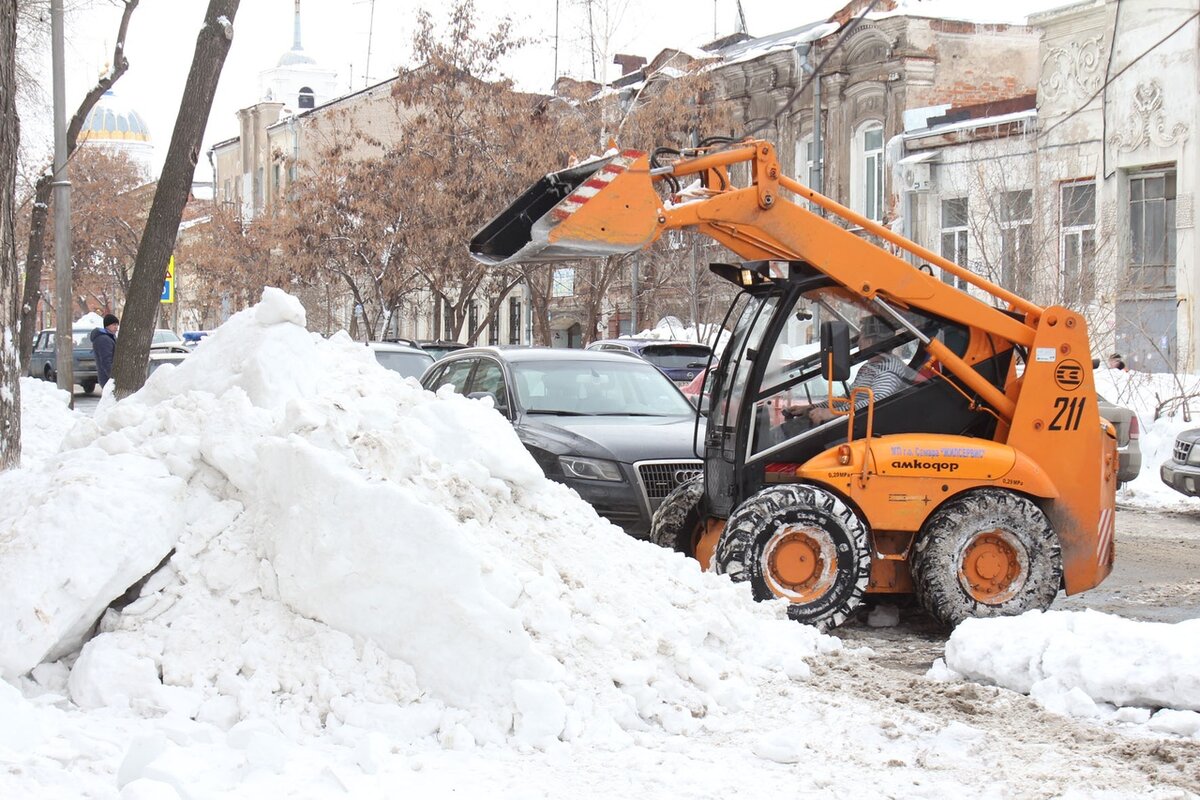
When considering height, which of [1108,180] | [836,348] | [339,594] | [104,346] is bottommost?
[339,594]

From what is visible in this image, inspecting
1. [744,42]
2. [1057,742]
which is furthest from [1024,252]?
[744,42]

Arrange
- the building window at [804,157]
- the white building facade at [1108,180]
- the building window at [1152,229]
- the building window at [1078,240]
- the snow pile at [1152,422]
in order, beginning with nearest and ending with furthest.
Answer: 1. the snow pile at [1152,422]
2. the building window at [1078,240]
3. the white building facade at [1108,180]
4. the building window at [1152,229]
5. the building window at [804,157]

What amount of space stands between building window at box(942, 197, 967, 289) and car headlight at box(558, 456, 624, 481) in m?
21.2

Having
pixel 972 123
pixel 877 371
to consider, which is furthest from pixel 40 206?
pixel 972 123

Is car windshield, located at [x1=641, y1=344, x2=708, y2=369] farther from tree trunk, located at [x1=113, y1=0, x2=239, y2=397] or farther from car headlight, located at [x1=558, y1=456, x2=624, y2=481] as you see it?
car headlight, located at [x1=558, y1=456, x2=624, y2=481]

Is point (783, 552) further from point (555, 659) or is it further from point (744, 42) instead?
point (744, 42)

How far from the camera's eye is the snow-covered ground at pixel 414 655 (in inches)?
195

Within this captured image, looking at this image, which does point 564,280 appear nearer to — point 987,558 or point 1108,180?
point 1108,180

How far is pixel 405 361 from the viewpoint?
60.7 ft

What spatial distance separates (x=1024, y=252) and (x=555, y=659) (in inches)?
762

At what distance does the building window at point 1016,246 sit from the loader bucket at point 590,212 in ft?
52.3

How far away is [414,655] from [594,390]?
6.12 meters

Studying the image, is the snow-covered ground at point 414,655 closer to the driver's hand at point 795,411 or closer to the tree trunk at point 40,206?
the driver's hand at point 795,411

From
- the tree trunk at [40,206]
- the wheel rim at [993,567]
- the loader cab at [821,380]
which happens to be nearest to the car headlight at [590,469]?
the loader cab at [821,380]
